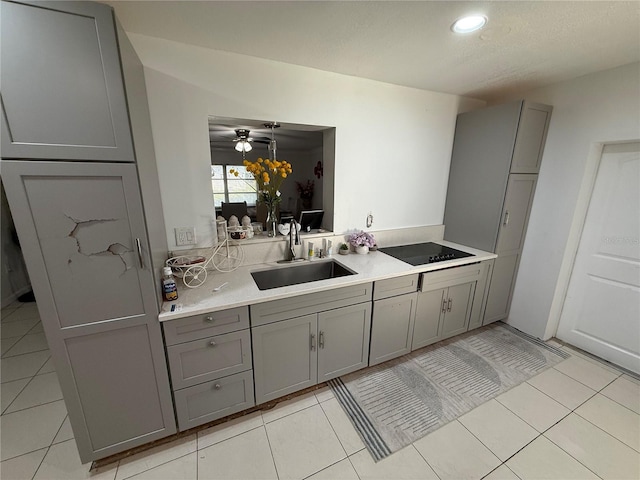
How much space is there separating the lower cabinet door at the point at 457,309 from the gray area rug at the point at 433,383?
16 centimetres

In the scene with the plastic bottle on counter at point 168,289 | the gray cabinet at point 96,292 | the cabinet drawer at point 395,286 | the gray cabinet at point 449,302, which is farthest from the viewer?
the gray cabinet at point 449,302

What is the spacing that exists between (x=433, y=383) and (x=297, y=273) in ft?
4.46

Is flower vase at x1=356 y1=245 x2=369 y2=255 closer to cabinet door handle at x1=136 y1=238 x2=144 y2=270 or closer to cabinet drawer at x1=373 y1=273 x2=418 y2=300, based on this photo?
cabinet drawer at x1=373 y1=273 x2=418 y2=300

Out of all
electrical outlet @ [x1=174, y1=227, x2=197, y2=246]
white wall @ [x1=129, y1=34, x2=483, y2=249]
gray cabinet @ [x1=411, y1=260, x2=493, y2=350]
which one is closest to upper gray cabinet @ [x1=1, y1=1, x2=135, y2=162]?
white wall @ [x1=129, y1=34, x2=483, y2=249]

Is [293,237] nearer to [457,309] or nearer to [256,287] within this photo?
[256,287]

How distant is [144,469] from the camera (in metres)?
1.35

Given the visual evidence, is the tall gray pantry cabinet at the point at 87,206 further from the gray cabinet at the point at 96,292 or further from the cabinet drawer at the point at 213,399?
the cabinet drawer at the point at 213,399

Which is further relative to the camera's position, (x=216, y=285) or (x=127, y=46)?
(x=216, y=285)

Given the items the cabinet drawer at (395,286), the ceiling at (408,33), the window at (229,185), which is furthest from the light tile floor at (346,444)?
the window at (229,185)

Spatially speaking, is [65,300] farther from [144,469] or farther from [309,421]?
[309,421]

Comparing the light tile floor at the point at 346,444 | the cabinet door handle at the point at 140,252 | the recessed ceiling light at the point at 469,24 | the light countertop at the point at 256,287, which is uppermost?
the recessed ceiling light at the point at 469,24

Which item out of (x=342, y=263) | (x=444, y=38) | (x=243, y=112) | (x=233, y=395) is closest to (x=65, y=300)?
(x=233, y=395)

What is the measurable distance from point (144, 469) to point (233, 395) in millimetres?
537

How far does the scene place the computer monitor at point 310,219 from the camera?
2256mm
